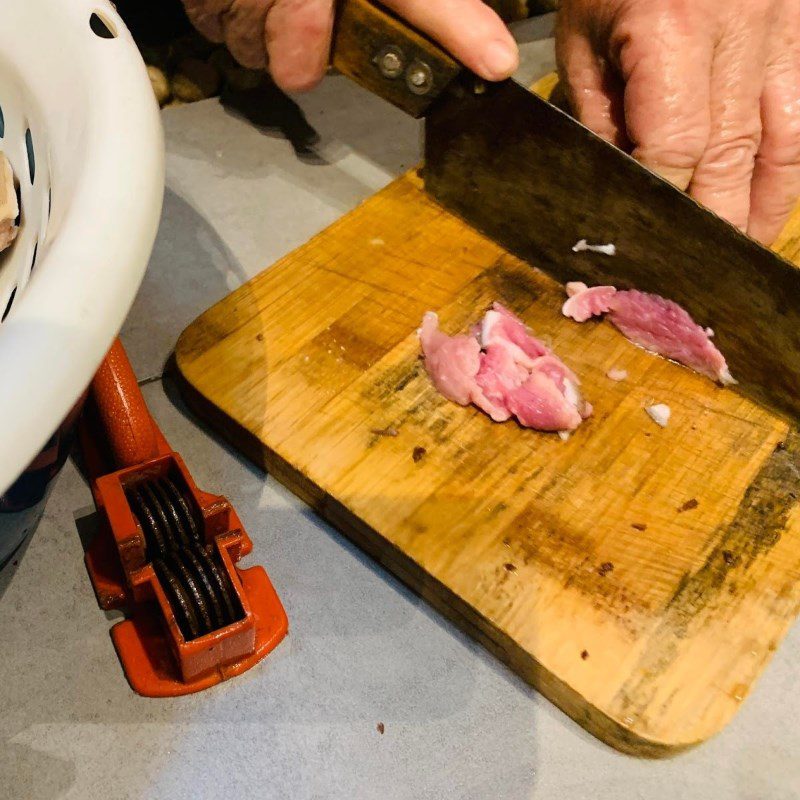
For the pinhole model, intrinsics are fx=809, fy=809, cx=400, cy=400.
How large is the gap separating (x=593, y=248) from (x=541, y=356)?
9.4 inches

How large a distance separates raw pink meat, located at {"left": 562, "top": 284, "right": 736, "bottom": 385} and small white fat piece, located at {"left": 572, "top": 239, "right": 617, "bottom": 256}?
64 millimetres

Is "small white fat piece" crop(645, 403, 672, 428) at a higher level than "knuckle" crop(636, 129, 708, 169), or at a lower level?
lower

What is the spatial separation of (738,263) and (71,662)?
1156 mm

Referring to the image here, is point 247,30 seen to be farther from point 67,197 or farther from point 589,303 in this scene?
point 67,197

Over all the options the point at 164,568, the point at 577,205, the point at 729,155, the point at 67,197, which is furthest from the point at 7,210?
the point at 729,155

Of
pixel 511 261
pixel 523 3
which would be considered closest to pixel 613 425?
pixel 511 261

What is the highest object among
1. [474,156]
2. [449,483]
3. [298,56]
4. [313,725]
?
[298,56]

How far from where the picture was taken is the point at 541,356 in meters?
1.37

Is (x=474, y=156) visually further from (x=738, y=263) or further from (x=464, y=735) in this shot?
(x=464, y=735)

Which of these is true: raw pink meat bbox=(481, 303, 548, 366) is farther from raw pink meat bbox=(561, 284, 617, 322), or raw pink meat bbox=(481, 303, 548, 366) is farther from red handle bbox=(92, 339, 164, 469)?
red handle bbox=(92, 339, 164, 469)

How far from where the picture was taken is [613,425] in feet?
4.36

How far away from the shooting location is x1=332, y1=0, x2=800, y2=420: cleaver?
4.27 feet

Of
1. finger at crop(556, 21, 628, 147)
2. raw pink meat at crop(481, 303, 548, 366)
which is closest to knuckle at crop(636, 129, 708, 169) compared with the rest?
finger at crop(556, 21, 628, 147)

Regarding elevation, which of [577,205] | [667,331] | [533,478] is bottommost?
[533,478]
